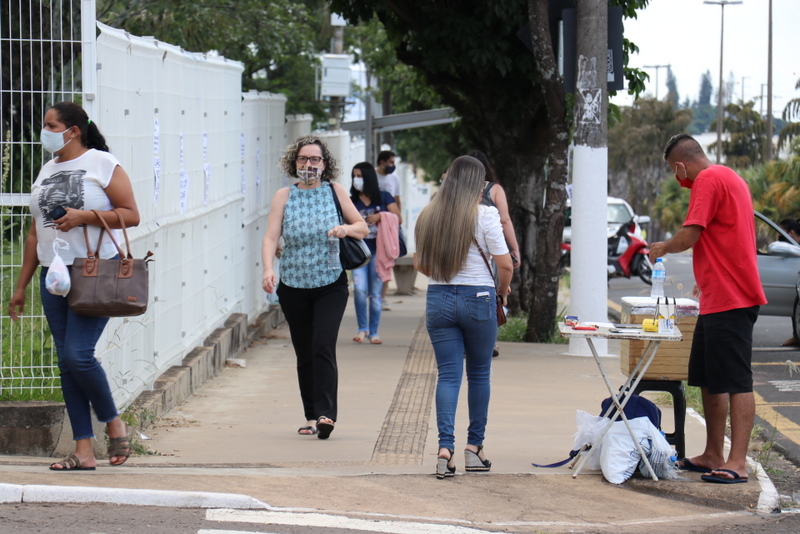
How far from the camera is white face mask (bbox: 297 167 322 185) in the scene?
6.75m

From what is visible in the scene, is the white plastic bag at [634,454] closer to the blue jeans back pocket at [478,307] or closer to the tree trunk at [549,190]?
the blue jeans back pocket at [478,307]

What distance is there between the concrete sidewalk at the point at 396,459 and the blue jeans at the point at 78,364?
0.29 metres

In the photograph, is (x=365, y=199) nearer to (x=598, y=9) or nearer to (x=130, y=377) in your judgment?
(x=598, y=9)

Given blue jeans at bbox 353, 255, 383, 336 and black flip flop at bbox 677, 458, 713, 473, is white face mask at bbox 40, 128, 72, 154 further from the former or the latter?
blue jeans at bbox 353, 255, 383, 336

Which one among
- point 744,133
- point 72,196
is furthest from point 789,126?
point 72,196

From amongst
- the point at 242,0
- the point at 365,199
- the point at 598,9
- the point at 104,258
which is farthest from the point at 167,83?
the point at 242,0

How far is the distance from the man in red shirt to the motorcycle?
15.8 meters

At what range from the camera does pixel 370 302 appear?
1129 cm

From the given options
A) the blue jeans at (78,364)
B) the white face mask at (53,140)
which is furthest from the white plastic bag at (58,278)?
the white face mask at (53,140)

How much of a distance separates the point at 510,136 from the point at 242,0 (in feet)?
36.1

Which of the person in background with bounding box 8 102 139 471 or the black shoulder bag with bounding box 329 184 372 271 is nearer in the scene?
the person in background with bounding box 8 102 139 471

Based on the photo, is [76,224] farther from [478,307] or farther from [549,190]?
[549,190]

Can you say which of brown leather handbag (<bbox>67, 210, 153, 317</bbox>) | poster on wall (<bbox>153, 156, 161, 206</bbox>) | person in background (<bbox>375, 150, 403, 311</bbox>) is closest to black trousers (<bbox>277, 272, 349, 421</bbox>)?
poster on wall (<bbox>153, 156, 161, 206</bbox>)

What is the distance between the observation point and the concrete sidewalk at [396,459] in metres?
5.27
